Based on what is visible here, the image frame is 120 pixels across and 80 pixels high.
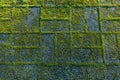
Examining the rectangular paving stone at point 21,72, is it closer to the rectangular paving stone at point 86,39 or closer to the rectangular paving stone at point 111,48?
the rectangular paving stone at point 86,39

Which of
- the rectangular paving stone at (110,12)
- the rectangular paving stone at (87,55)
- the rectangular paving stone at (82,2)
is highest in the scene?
the rectangular paving stone at (82,2)

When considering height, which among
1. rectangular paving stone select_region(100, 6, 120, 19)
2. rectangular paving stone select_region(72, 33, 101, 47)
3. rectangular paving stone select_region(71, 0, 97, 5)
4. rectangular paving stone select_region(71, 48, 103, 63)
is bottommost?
rectangular paving stone select_region(71, 48, 103, 63)

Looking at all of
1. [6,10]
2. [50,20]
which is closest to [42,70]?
[50,20]

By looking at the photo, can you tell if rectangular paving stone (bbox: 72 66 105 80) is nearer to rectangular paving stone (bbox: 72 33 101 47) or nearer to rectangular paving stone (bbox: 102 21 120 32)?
rectangular paving stone (bbox: 72 33 101 47)

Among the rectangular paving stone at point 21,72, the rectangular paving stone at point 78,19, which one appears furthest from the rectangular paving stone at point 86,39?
the rectangular paving stone at point 21,72

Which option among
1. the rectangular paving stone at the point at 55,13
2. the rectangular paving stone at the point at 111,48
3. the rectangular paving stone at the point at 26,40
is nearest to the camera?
the rectangular paving stone at the point at 111,48

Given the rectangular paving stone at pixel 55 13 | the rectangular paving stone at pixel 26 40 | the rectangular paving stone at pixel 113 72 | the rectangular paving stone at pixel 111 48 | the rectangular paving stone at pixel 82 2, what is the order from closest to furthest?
the rectangular paving stone at pixel 113 72 < the rectangular paving stone at pixel 111 48 < the rectangular paving stone at pixel 26 40 < the rectangular paving stone at pixel 55 13 < the rectangular paving stone at pixel 82 2

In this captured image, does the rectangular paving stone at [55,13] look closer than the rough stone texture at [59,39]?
No

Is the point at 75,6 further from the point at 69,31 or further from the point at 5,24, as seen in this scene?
the point at 5,24

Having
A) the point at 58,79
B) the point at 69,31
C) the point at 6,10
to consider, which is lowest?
the point at 58,79

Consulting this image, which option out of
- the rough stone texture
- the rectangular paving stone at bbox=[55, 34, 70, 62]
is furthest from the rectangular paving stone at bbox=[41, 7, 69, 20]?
the rectangular paving stone at bbox=[55, 34, 70, 62]

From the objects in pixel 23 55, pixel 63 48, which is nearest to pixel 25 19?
pixel 23 55
